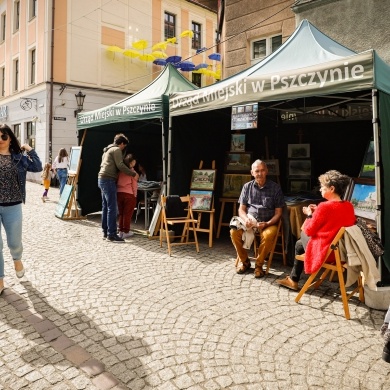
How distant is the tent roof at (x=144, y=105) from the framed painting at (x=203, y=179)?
4.24 feet

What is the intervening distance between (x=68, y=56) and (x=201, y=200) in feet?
50.5

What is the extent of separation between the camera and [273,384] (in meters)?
2.61

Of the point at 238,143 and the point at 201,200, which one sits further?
the point at 238,143

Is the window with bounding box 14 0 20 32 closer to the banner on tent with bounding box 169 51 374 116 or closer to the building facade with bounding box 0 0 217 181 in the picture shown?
the building facade with bounding box 0 0 217 181

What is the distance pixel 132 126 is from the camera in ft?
33.6

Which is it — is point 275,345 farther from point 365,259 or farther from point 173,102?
point 173,102

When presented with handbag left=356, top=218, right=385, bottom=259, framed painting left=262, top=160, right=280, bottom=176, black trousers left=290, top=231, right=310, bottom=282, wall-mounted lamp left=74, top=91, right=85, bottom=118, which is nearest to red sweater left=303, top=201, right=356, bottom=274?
handbag left=356, top=218, right=385, bottom=259

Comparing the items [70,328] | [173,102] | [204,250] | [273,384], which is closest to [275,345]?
[273,384]

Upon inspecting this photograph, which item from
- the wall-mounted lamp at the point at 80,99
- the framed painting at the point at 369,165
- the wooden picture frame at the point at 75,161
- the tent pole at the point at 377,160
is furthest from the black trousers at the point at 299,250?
the wall-mounted lamp at the point at 80,99

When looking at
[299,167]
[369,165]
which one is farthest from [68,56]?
[369,165]

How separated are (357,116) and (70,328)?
6.29m

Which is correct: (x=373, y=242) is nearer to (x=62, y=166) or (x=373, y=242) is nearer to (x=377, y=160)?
(x=377, y=160)

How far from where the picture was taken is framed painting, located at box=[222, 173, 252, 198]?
7.13m

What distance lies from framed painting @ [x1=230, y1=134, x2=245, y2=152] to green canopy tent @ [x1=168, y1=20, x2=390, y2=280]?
58cm
